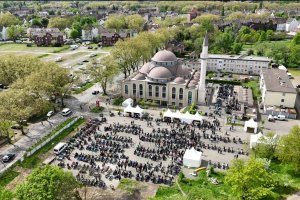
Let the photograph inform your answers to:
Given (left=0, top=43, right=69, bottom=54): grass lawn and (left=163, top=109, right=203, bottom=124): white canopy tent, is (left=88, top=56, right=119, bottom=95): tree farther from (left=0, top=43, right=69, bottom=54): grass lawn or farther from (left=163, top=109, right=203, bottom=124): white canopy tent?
(left=0, top=43, right=69, bottom=54): grass lawn

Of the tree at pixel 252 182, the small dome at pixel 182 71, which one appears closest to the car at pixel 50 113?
the small dome at pixel 182 71

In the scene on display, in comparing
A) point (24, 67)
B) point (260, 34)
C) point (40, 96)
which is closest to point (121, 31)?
point (260, 34)

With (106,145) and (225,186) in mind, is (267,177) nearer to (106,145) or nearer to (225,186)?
(225,186)

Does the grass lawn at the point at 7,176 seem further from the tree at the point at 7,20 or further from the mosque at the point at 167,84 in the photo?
the tree at the point at 7,20

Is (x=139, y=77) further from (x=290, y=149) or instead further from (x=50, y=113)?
(x=290, y=149)

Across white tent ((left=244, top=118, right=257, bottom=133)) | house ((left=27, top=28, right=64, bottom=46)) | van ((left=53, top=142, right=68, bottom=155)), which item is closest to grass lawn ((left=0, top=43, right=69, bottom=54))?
house ((left=27, top=28, right=64, bottom=46))
